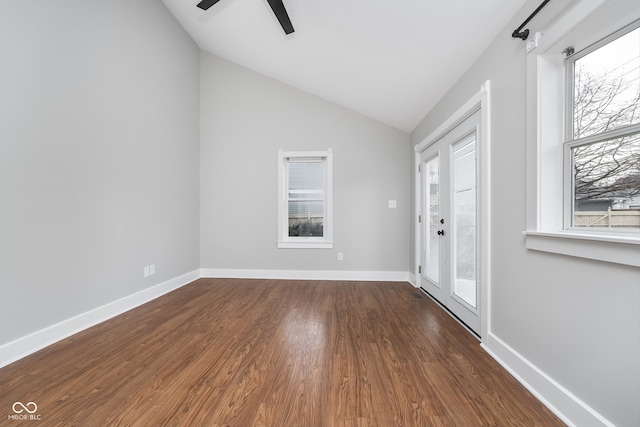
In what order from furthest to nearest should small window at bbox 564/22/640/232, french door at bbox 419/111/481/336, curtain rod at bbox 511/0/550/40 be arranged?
french door at bbox 419/111/481/336, curtain rod at bbox 511/0/550/40, small window at bbox 564/22/640/232

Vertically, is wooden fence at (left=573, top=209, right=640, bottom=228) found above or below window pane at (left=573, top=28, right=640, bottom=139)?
below

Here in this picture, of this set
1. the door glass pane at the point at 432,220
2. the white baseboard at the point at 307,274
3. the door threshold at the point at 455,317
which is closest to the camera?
the door threshold at the point at 455,317

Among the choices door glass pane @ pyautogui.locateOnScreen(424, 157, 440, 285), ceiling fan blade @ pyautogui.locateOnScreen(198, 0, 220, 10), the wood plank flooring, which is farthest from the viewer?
door glass pane @ pyautogui.locateOnScreen(424, 157, 440, 285)

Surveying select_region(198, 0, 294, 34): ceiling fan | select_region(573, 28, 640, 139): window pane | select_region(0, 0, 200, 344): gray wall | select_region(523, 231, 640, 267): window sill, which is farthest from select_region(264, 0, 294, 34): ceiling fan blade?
select_region(523, 231, 640, 267): window sill

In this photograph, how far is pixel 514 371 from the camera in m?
1.53

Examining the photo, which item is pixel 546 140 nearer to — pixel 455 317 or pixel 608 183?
pixel 608 183

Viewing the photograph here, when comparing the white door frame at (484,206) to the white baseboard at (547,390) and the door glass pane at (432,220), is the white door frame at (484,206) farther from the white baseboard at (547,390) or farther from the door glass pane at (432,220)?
the door glass pane at (432,220)

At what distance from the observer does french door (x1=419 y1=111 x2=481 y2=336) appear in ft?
7.04

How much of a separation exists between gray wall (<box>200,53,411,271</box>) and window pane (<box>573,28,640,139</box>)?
257cm

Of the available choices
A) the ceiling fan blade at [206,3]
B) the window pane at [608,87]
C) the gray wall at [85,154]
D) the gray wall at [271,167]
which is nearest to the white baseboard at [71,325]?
the gray wall at [85,154]

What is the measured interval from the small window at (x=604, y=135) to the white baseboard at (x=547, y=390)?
33.3 inches

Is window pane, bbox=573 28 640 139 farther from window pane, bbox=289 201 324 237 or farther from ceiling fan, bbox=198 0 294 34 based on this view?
window pane, bbox=289 201 324 237

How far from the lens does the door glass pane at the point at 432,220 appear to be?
2.93 meters

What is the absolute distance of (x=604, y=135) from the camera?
3.70 ft
